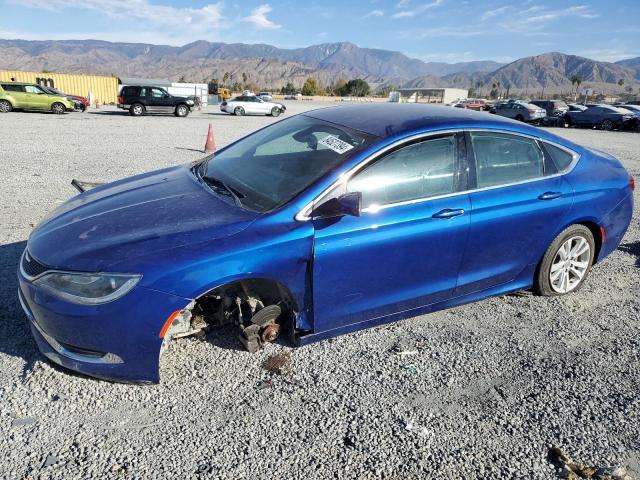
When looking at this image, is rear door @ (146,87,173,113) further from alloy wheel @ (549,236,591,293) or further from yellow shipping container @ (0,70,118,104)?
alloy wheel @ (549,236,591,293)

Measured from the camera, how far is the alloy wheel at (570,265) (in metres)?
4.07

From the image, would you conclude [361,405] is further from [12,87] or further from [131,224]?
[12,87]

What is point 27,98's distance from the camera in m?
22.9

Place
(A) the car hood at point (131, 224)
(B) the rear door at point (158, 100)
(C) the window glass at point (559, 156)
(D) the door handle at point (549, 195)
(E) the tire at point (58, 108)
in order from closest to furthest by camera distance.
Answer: (A) the car hood at point (131, 224), (D) the door handle at point (549, 195), (C) the window glass at point (559, 156), (E) the tire at point (58, 108), (B) the rear door at point (158, 100)

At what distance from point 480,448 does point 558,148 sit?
2656mm

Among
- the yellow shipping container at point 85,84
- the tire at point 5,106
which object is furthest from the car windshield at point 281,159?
the yellow shipping container at point 85,84

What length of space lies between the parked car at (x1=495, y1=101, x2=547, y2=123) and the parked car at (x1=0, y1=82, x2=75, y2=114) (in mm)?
25645

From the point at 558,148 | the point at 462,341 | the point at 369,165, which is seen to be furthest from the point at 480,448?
the point at 558,148

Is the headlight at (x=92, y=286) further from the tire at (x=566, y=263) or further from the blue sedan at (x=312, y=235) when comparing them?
the tire at (x=566, y=263)

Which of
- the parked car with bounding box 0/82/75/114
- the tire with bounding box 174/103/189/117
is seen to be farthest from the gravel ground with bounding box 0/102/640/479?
the tire with bounding box 174/103/189/117

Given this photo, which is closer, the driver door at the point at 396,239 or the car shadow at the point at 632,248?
the driver door at the point at 396,239

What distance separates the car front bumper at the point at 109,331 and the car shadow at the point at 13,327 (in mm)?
414

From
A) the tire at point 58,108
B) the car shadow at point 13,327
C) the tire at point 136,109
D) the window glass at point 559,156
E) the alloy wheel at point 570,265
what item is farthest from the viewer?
the tire at point 136,109

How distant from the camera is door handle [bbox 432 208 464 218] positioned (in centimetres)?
322
